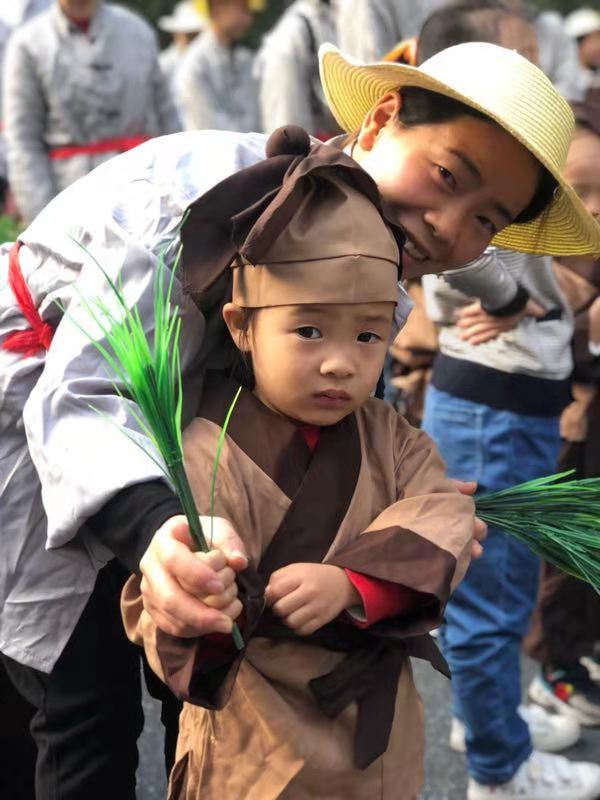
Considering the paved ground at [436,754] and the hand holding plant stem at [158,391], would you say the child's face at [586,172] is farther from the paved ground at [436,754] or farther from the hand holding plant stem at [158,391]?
the hand holding plant stem at [158,391]

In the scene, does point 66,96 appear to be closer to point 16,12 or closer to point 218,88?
point 16,12

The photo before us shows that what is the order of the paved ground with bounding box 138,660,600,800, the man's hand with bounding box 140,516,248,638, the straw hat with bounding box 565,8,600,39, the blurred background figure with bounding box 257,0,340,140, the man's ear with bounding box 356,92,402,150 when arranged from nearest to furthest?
the man's hand with bounding box 140,516,248,638 → the man's ear with bounding box 356,92,402,150 → the paved ground with bounding box 138,660,600,800 → the blurred background figure with bounding box 257,0,340,140 → the straw hat with bounding box 565,8,600,39

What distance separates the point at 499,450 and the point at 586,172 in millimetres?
706

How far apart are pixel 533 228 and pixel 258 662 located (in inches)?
33.8

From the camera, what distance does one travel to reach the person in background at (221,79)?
260 inches

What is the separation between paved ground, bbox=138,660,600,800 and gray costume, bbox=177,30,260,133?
3806 millimetres

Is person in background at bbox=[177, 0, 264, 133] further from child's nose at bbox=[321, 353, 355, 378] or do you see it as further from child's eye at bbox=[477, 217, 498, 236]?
child's nose at bbox=[321, 353, 355, 378]

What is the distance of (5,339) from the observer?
5.92 ft

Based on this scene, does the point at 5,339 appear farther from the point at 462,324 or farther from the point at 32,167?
the point at 32,167

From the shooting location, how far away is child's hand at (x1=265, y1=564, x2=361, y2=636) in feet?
4.92

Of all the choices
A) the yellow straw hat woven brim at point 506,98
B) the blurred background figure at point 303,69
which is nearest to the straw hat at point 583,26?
the blurred background figure at point 303,69

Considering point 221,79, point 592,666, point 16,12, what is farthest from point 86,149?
point 592,666

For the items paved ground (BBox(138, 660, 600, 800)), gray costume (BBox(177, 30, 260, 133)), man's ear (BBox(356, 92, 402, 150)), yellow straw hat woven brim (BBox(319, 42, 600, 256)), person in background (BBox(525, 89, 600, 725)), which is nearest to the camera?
yellow straw hat woven brim (BBox(319, 42, 600, 256))

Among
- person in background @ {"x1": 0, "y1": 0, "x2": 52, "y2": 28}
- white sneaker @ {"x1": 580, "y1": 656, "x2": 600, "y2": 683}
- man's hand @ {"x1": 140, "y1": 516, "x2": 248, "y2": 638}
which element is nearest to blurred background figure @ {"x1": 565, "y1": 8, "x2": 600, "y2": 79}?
person in background @ {"x1": 0, "y1": 0, "x2": 52, "y2": 28}
